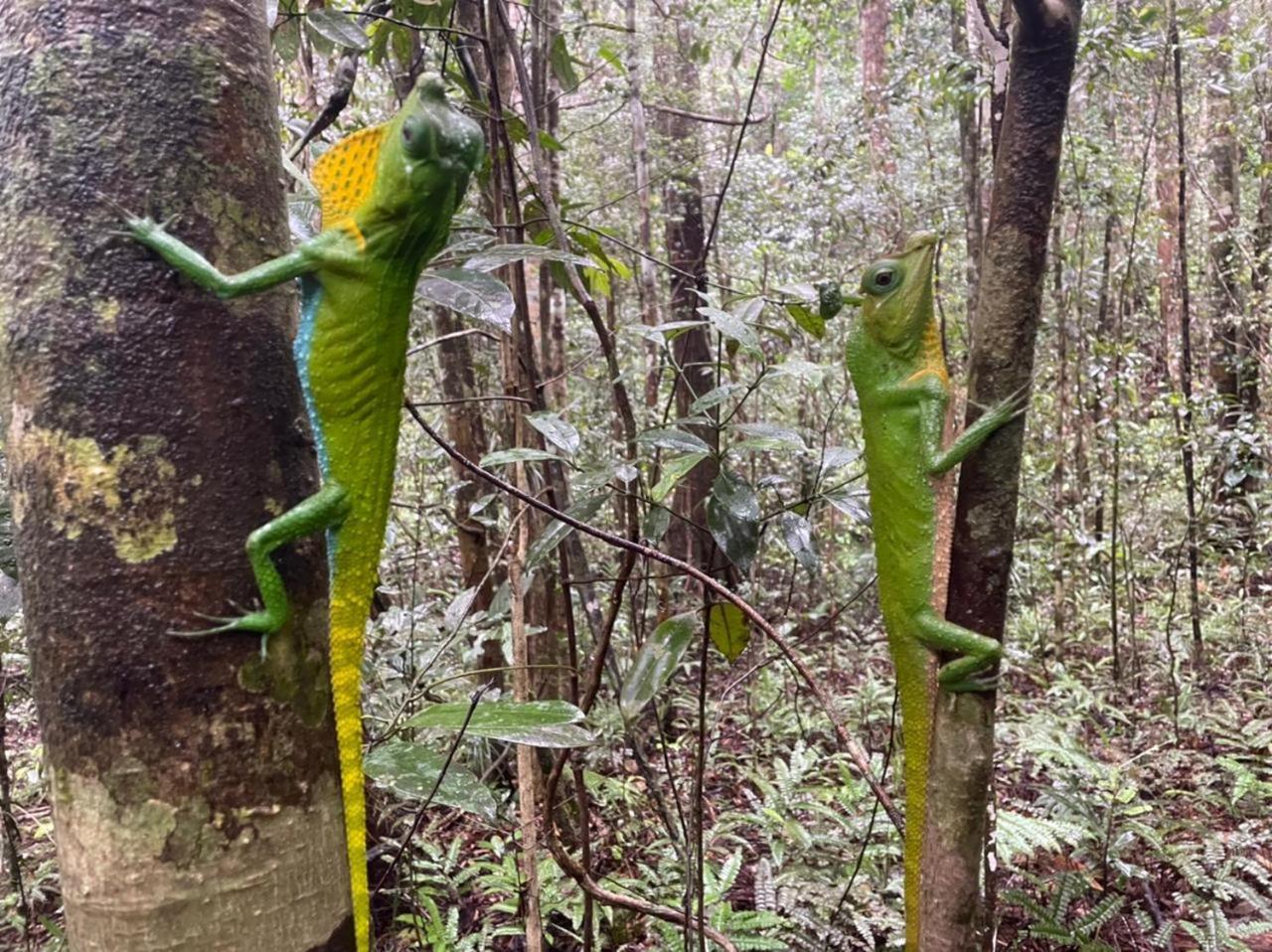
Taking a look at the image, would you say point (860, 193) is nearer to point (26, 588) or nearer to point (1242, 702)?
point (1242, 702)

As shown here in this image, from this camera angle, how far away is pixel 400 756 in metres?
1.83

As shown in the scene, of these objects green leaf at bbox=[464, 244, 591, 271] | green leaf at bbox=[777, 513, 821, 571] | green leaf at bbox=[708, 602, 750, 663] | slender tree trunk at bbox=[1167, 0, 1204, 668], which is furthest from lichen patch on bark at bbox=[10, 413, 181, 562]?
slender tree trunk at bbox=[1167, 0, 1204, 668]

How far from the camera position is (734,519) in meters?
2.55

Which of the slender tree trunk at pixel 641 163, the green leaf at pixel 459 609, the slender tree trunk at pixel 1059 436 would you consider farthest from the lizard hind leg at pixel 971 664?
the slender tree trunk at pixel 1059 436

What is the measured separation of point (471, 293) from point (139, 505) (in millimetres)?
948

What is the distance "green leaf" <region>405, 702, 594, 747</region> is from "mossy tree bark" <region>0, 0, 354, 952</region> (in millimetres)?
641

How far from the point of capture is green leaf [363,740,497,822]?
175 centimetres

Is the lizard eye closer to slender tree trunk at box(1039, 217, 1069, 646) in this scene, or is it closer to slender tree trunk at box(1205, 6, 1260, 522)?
slender tree trunk at box(1039, 217, 1069, 646)

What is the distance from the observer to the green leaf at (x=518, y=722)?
1744 mm

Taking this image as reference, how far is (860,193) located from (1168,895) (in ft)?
23.5

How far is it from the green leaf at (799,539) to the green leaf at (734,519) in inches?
6.0

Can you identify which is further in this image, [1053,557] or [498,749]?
[1053,557]

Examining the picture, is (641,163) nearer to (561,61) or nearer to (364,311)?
(561,61)

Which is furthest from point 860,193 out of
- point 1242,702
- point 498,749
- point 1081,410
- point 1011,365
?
point 1011,365
